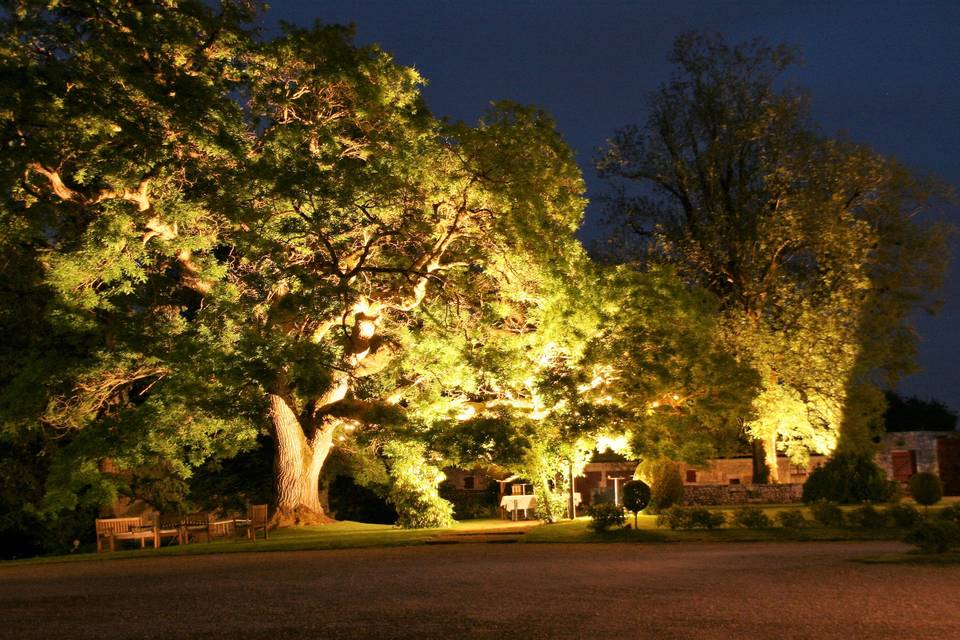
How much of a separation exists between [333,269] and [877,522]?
Answer: 1482 centimetres

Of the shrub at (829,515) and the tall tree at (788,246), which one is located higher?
the tall tree at (788,246)

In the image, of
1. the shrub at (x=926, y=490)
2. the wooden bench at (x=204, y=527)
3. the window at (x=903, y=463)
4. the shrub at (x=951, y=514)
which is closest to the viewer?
the shrub at (x=951, y=514)

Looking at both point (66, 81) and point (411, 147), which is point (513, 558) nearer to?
point (411, 147)

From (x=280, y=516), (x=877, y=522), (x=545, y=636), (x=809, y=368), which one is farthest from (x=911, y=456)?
(x=545, y=636)

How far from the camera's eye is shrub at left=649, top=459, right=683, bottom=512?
29703 millimetres

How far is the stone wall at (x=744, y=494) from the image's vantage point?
1366 inches

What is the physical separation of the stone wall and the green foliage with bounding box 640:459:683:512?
15.8ft

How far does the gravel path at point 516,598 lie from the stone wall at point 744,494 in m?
15.1

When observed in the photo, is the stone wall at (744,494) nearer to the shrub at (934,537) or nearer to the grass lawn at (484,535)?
the grass lawn at (484,535)

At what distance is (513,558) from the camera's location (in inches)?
736

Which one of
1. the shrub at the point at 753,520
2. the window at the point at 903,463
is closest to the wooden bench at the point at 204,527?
the shrub at the point at 753,520

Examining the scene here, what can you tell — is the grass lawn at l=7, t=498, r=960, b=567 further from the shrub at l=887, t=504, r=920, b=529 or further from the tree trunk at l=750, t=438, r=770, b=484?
the tree trunk at l=750, t=438, r=770, b=484

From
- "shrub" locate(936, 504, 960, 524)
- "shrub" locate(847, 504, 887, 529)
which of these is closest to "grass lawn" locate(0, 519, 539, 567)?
"shrub" locate(847, 504, 887, 529)

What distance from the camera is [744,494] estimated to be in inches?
1377
